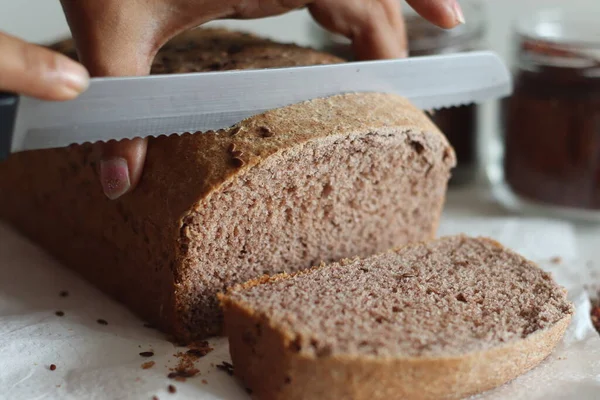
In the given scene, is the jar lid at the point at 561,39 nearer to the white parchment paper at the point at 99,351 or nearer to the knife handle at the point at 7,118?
the white parchment paper at the point at 99,351

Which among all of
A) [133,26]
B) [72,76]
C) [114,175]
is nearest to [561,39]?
[133,26]

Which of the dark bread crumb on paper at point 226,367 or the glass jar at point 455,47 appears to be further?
the glass jar at point 455,47

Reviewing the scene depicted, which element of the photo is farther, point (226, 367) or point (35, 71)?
point (226, 367)

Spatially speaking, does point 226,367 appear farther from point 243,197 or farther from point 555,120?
point 555,120

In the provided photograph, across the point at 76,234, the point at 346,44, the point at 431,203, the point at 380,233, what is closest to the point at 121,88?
the point at 76,234

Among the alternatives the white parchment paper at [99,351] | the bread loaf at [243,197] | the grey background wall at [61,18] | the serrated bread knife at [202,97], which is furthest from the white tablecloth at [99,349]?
the grey background wall at [61,18]

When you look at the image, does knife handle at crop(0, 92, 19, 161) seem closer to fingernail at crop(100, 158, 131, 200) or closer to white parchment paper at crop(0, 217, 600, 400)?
fingernail at crop(100, 158, 131, 200)
